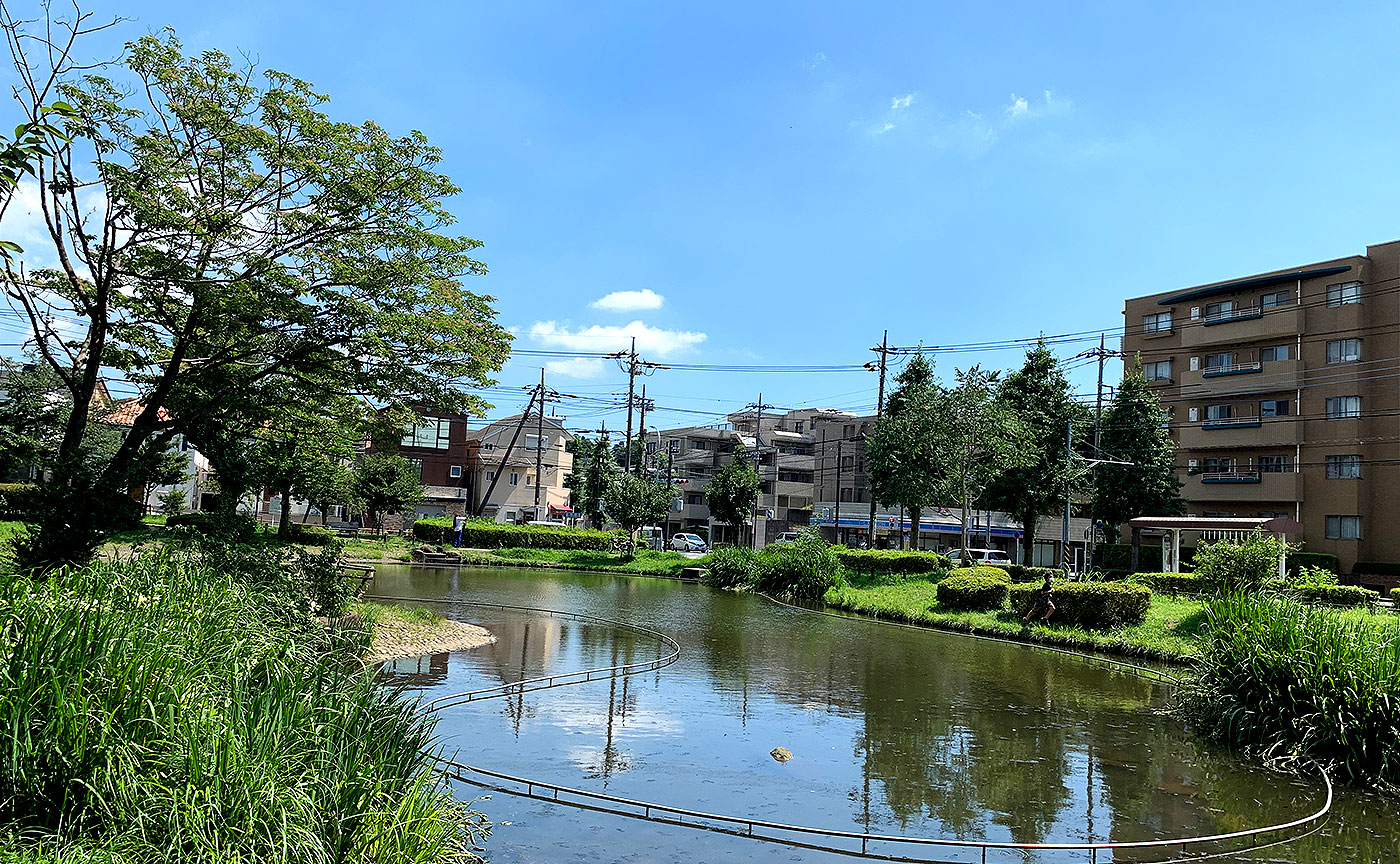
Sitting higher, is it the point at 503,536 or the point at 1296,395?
the point at 1296,395

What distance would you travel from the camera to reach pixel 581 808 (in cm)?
768

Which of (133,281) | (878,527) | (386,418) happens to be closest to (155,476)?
(133,281)

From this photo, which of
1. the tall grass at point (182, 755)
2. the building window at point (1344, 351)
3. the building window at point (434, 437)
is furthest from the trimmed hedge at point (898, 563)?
the building window at point (434, 437)

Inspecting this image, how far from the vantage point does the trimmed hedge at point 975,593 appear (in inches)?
953

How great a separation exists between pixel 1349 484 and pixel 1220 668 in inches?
1399

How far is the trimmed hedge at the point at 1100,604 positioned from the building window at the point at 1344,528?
1005 inches

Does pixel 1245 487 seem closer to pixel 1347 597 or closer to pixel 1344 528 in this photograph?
pixel 1344 528

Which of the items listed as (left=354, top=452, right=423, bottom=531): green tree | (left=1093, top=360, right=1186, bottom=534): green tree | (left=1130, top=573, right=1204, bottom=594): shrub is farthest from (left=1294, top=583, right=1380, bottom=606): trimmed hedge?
(left=354, top=452, right=423, bottom=531): green tree

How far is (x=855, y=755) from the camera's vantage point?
10125 mm

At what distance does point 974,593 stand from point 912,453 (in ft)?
35.3

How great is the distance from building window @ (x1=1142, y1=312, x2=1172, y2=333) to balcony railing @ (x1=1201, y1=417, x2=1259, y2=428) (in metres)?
5.71

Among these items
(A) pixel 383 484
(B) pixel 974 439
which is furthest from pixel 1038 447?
(A) pixel 383 484

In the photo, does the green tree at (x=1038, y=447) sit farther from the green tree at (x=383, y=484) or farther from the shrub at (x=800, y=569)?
the green tree at (x=383, y=484)

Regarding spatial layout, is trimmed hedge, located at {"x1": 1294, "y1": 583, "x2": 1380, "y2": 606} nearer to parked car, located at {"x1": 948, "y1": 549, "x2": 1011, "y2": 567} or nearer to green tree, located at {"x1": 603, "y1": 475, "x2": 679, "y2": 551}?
parked car, located at {"x1": 948, "y1": 549, "x2": 1011, "y2": 567}
